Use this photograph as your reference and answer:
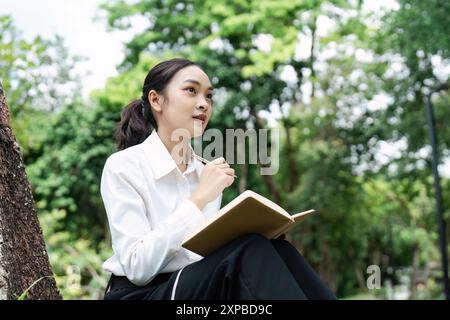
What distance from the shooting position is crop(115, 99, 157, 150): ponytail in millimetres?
2971

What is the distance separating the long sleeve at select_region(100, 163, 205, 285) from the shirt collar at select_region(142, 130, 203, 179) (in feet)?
0.53

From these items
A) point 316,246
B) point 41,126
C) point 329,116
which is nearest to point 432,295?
point 316,246

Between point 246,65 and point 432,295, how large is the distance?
11.2 metres

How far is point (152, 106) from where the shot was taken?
9.53ft

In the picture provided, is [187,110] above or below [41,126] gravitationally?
below

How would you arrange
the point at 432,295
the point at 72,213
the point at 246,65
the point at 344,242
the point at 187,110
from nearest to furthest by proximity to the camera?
the point at 187,110, the point at 246,65, the point at 72,213, the point at 344,242, the point at 432,295

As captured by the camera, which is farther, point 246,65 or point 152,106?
point 246,65

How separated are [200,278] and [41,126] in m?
14.4

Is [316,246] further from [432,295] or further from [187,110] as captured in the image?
[187,110]

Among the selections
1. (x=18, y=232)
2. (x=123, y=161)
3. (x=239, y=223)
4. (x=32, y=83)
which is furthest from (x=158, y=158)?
(x=32, y=83)

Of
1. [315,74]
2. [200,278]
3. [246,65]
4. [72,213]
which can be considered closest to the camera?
[200,278]

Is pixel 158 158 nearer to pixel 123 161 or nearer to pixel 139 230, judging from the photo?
pixel 123 161

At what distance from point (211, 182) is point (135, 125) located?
2.13ft

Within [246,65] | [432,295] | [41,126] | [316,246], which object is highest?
[246,65]
